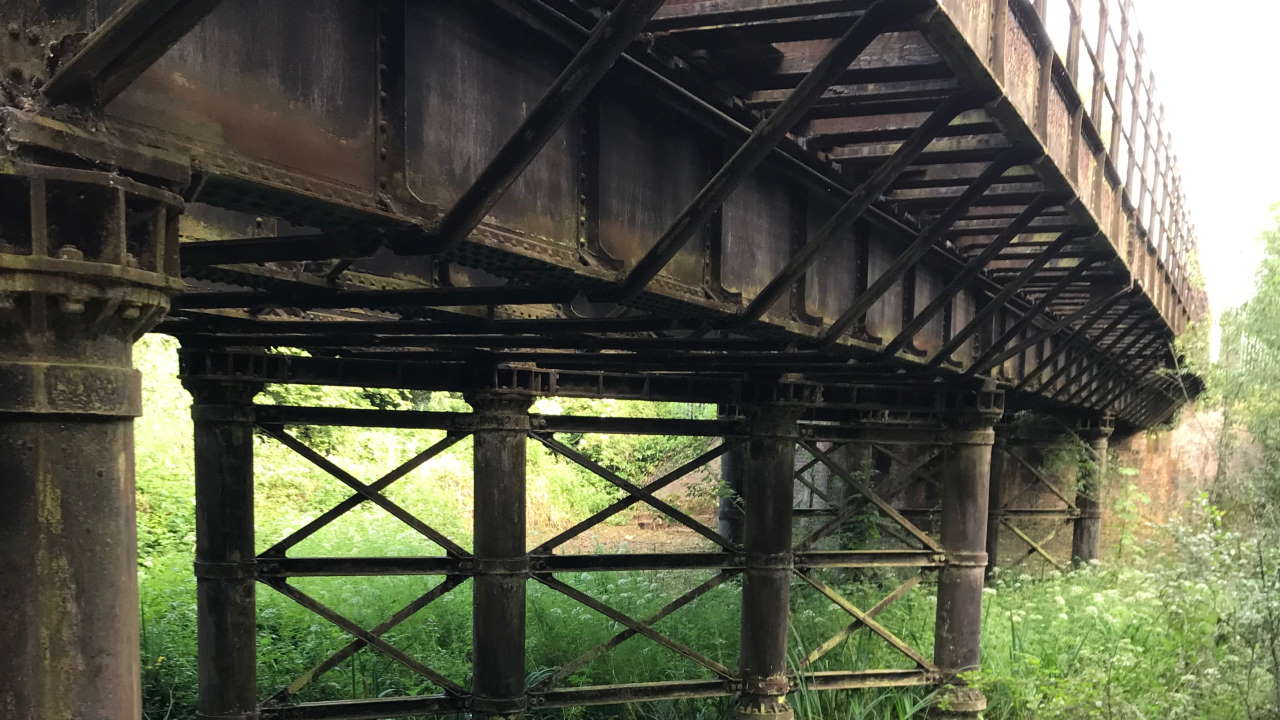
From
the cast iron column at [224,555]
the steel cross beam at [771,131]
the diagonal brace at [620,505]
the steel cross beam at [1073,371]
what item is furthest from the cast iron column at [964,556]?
the steel cross beam at [771,131]

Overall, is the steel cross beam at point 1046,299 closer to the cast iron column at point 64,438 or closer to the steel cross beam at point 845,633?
the steel cross beam at point 845,633

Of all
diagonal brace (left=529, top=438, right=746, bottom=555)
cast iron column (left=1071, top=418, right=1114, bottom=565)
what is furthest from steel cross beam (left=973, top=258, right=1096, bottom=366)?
cast iron column (left=1071, top=418, right=1114, bottom=565)

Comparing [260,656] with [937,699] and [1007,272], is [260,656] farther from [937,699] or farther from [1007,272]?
[1007,272]

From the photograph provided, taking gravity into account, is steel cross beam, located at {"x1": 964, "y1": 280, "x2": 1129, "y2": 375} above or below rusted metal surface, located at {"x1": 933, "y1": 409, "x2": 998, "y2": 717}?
above

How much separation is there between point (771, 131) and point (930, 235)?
2.46 metres

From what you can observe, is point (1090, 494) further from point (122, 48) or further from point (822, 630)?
point (122, 48)

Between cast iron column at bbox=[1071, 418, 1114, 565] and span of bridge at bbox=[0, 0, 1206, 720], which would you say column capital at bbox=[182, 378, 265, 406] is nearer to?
span of bridge at bbox=[0, 0, 1206, 720]

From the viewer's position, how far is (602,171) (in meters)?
4.91

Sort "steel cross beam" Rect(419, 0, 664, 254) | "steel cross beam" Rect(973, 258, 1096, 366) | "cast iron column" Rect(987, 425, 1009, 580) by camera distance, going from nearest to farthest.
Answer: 1. "steel cross beam" Rect(419, 0, 664, 254)
2. "steel cross beam" Rect(973, 258, 1096, 366)
3. "cast iron column" Rect(987, 425, 1009, 580)

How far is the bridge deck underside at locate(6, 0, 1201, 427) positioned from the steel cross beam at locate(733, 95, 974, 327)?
0.02 m

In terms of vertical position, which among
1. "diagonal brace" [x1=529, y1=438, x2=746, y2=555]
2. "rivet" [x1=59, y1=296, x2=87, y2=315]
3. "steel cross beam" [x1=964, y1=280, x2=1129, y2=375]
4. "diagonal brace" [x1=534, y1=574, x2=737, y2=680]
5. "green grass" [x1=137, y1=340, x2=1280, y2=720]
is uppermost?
"rivet" [x1=59, y1=296, x2=87, y2=315]

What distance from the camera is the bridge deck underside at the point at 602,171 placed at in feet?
11.0

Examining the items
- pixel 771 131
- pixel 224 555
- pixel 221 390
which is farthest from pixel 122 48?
pixel 224 555

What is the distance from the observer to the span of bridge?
2.40 metres
